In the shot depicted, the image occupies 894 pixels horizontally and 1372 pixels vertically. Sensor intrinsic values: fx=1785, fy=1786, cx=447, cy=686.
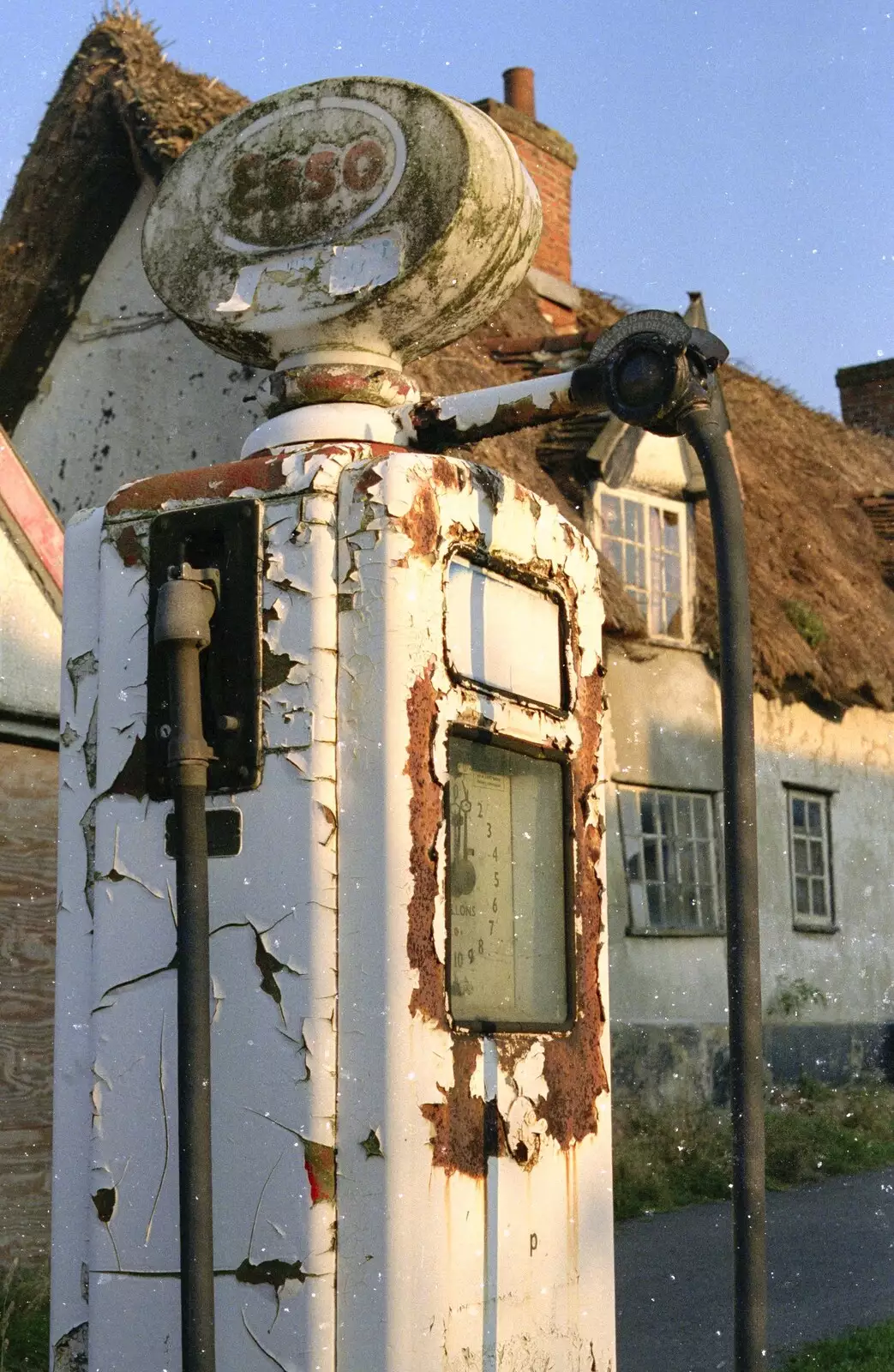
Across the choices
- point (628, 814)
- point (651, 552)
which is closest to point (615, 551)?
point (651, 552)

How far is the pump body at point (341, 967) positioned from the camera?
247cm

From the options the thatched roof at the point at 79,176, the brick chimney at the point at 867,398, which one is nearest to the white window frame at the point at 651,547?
the thatched roof at the point at 79,176

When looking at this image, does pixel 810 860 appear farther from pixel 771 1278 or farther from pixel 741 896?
pixel 741 896

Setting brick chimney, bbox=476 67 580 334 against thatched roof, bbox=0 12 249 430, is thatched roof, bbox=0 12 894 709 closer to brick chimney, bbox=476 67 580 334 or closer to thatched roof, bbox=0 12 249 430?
thatched roof, bbox=0 12 249 430

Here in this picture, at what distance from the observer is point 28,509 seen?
564 cm

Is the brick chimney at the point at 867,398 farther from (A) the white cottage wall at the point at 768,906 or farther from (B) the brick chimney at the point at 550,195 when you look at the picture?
(B) the brick chimney at the point at 550,195

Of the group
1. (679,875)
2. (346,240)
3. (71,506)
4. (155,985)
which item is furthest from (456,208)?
(679,875)

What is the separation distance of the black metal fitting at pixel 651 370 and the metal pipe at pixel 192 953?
2.40ft

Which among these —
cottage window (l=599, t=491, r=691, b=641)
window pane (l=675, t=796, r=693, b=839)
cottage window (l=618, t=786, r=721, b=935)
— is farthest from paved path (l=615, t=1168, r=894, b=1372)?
cottage window (l=599, t=491, r=691, b=641)

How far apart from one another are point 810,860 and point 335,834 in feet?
40.4

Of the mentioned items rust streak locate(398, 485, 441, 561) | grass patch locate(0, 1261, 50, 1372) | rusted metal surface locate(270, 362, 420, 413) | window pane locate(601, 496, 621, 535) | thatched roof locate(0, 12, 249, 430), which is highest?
thatched roof locate(0, 12, 249, 430)

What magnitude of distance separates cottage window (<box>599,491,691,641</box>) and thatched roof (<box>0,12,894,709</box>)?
0.21 m

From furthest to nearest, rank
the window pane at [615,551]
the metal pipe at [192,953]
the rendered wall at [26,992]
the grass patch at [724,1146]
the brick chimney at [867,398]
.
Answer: the brick chimney at [867,398]
the window pane at [615,551]
the grass patch at [724,1146]
the rendered wall at [26,992]
the metal pipe at [192,953]

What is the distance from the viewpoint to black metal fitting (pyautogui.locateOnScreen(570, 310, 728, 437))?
110 inches
